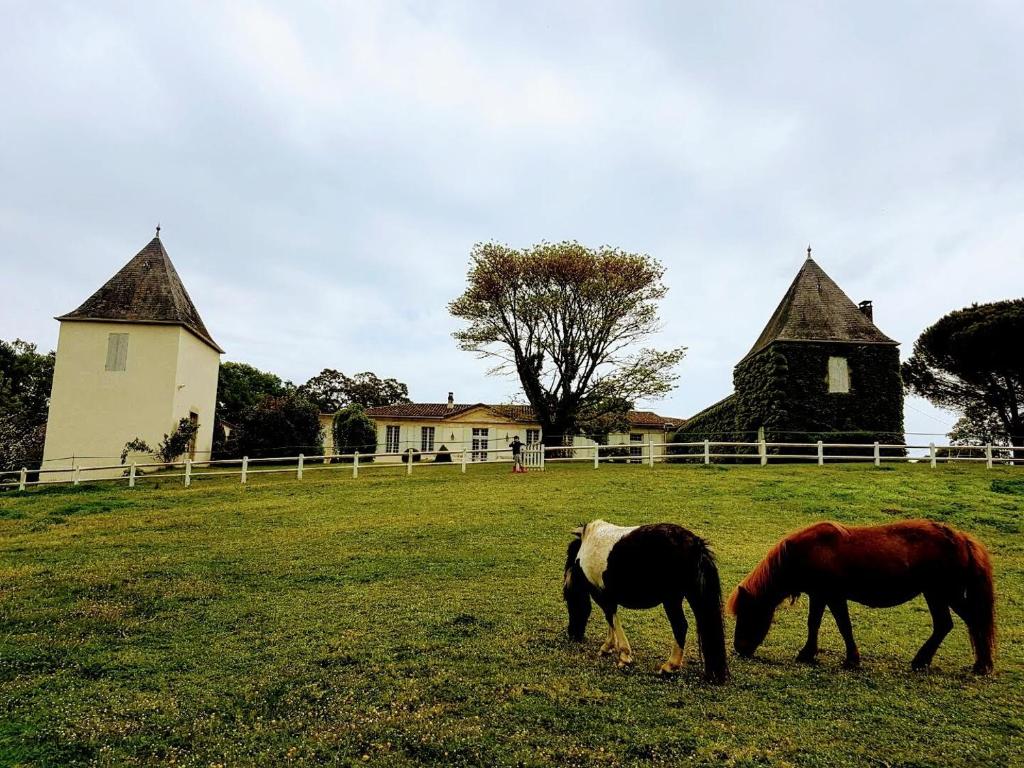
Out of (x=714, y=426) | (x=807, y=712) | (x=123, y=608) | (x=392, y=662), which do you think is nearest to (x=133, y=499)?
(x=123, y=608)

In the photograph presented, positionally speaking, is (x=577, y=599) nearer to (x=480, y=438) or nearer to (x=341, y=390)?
(x=480, y=438)

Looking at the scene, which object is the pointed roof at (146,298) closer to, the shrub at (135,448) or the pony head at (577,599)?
the shrub at (135,448)

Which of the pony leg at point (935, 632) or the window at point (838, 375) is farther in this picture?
the window at point (838, 375)

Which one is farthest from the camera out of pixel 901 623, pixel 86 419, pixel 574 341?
pixel 574 341

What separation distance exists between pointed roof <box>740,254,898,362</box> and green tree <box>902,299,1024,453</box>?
1199 cm

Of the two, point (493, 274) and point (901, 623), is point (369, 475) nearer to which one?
point (493, 274)

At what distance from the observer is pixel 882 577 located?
5629mm

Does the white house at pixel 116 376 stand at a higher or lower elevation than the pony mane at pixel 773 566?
higher

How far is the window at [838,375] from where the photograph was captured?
2556 centimetres

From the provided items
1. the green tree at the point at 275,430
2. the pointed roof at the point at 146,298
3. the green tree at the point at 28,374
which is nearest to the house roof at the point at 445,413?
the green tree at the point at 275,430

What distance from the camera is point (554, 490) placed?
16.4 m

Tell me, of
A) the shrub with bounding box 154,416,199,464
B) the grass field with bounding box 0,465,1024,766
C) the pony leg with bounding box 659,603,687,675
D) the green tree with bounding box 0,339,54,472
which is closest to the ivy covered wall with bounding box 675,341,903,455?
the grass field with bounding box 0,465,1024,766

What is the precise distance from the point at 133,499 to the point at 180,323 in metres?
11.7

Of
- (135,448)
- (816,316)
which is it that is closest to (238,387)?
(135,448)
